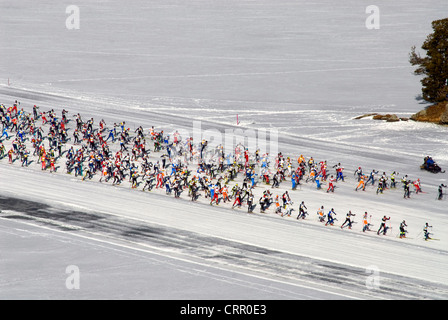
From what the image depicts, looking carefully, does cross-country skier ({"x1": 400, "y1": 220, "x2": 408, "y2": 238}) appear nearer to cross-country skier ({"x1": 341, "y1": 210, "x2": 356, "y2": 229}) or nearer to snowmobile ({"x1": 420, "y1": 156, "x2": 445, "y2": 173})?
cross-country skier ({"x1": 341, "y1": 210, "x2": 356, "y2": 229})

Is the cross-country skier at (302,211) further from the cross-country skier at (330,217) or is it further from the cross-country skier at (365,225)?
the cross-country skier at (365,225)

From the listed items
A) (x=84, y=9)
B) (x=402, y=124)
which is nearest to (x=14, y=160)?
(x=402, y=124)

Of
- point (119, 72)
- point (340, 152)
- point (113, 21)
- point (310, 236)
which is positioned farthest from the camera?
point (113, 21)

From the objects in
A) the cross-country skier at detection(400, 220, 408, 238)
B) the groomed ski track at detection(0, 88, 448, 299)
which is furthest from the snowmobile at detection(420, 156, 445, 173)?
the cross-country skier at detection(400, 220, 408, 238)

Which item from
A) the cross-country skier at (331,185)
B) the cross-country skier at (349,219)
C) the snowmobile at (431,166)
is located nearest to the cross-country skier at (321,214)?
the cross-country skier at (349,219)

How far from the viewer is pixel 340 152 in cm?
4228

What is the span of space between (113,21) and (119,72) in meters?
22.2

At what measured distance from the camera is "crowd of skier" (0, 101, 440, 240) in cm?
3352

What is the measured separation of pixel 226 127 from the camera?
155ft

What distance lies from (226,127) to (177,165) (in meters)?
9.97

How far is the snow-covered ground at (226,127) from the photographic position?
2459 cm

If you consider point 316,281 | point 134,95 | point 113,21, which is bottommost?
point 316,281

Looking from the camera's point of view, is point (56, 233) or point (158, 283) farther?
point (56, 233)

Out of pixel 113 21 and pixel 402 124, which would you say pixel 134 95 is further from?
pixel 113 21
